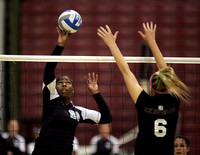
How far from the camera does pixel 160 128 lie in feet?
15.1

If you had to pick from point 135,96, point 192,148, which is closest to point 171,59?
point 135,96

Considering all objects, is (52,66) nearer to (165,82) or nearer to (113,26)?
(165,82)

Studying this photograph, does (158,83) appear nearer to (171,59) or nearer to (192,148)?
(171,59)

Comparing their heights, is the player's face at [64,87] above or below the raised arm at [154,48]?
below

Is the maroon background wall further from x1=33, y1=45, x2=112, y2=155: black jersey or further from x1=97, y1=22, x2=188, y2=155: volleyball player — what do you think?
x1=97, y1=22, x2=188, y2=155: volleyball player

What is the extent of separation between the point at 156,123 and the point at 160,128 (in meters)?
0.07

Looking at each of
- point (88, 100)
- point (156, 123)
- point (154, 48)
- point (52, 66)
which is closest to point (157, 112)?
point (156, 123)

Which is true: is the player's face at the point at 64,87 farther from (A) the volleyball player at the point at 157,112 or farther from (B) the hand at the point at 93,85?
(A) the volleyball player at the point at 157,112

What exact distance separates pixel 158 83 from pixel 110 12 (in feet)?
26.9

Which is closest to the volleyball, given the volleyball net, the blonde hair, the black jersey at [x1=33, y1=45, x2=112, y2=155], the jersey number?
the black jersey at [x1=33, y1=45, x2=112, y2=155]

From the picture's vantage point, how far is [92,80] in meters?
5.81

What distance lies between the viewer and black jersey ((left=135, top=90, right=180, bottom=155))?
4.61 m

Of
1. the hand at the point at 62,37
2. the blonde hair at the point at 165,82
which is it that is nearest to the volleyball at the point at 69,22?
the hand at the point at 62,37

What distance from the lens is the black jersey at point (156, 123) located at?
4.61 meters
